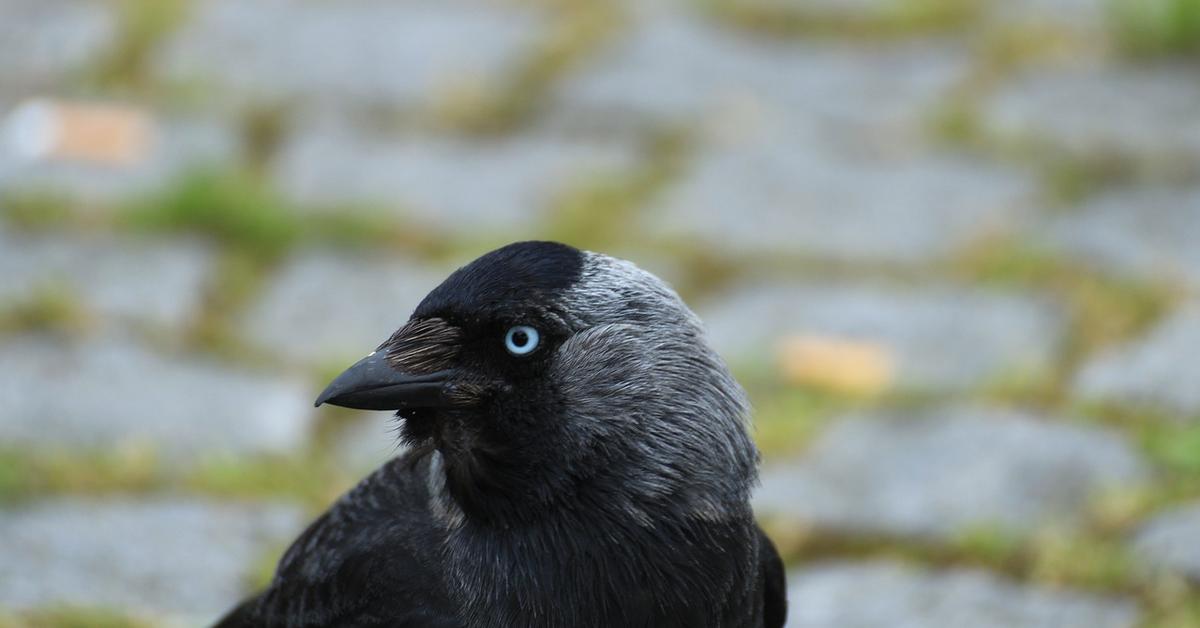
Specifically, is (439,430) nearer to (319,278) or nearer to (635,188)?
(319,278)

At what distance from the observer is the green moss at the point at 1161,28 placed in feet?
20.0

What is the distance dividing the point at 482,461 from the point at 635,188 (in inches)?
118

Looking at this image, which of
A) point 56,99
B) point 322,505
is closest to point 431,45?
point 56,99

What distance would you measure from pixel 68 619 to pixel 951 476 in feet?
7.25

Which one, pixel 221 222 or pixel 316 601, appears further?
pixel 221 222

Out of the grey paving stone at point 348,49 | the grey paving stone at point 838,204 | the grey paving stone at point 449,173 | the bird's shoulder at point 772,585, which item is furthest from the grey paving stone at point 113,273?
the bird's shoulder at point 772,585

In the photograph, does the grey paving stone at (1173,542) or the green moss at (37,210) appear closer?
the grey paving stone at (1173,542)

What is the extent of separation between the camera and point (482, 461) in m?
2.74

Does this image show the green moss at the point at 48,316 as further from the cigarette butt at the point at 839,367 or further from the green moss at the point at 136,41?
the cigarette butt at the point at 839,367

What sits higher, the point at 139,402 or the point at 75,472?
the point at 139,402

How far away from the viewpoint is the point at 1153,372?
14.4ft

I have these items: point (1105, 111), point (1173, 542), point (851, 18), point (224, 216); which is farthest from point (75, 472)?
point (851, 18)

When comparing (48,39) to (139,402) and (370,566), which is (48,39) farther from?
(370,566)

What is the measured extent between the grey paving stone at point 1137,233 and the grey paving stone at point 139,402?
8.17 feet
